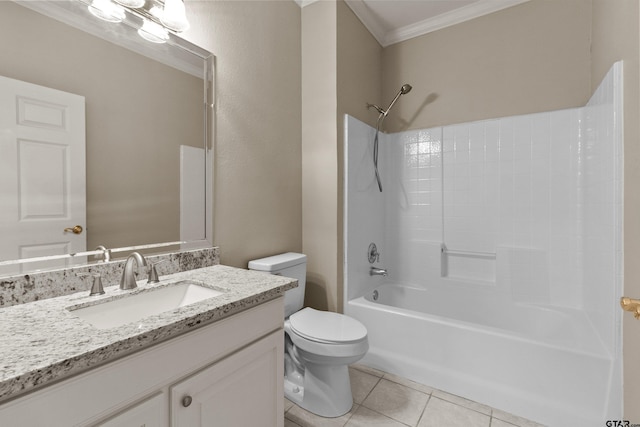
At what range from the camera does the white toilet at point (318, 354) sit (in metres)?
1.50

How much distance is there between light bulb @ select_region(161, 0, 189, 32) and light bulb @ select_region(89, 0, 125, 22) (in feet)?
0.53

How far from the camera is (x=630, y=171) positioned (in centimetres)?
126

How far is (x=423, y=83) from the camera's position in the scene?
102 inches

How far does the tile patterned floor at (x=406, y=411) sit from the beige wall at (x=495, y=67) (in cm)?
201

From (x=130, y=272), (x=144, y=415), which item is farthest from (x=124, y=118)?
(x=144, y=415)

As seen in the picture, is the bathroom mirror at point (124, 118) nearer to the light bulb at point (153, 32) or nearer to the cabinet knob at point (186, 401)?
the light bulb at point (153, 32)

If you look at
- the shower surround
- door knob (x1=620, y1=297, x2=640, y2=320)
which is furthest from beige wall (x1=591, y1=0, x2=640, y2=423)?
door knob (x1=620, y1=297, x2=640, y2=320)

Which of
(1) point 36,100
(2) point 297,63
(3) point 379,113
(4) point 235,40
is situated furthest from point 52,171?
(3) point 379,113

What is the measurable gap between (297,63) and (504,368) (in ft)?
7.68

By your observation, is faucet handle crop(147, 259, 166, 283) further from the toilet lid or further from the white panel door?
Answer: the toilet lid

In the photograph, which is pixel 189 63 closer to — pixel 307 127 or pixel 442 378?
pixel 307 127

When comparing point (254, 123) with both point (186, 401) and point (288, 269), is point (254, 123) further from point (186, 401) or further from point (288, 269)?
point (186, 401)

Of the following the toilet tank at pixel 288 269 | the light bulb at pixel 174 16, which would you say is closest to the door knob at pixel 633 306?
the toilet tank at pixel 288 269

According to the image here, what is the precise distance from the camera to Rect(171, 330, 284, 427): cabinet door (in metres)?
0.82
